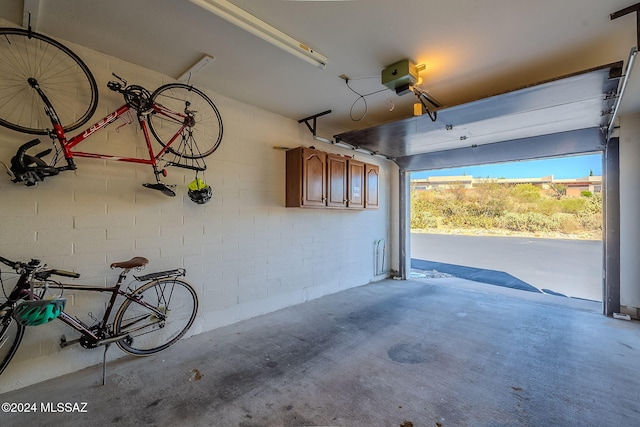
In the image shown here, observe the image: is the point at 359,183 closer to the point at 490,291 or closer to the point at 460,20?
→ the point at 460,20

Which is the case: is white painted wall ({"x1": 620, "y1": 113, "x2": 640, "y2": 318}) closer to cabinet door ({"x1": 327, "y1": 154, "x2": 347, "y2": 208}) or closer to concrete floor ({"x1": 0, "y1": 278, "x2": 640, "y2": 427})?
concrete floor ({"x1": 0, "y1": 278, "x2": 640, "y2": 427})

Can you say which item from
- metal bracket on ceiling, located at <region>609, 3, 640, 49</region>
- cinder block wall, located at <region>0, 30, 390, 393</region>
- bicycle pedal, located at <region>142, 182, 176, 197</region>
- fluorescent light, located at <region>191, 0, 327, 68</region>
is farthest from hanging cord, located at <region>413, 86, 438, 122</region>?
bicycle pedal, located at <region>142, 182, 176, 197</region>

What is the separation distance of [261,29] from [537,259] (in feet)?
32.1

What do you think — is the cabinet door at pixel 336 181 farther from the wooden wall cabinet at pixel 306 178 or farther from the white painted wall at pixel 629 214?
the white painted wall at pixel 629 214

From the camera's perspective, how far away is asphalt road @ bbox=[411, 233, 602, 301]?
5.59m

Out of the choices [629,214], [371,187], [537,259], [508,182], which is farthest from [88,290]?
[508,182]

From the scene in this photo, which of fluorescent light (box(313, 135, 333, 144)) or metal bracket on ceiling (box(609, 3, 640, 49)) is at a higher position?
metal bracket on ceiling (box(609, 3, 640, 49))

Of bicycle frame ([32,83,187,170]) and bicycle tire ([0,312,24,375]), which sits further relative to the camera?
bicycle frame ([32,83,187,170])

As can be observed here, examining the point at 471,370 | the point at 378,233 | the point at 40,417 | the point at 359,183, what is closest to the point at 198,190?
the point at 40,417

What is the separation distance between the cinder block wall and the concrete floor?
0.36m

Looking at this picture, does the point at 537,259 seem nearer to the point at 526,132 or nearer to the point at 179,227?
the point at 526,132

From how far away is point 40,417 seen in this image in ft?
5.75

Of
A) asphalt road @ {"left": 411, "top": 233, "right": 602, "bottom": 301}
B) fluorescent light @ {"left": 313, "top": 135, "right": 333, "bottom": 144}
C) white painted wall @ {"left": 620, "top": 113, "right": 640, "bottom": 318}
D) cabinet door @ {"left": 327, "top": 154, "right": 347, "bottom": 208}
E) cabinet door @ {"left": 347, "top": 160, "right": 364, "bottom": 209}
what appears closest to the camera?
white painted wall @ {"left": 620, "top": 113, "right": 640, "bottom": 318}

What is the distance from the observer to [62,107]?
2268 millimetres
